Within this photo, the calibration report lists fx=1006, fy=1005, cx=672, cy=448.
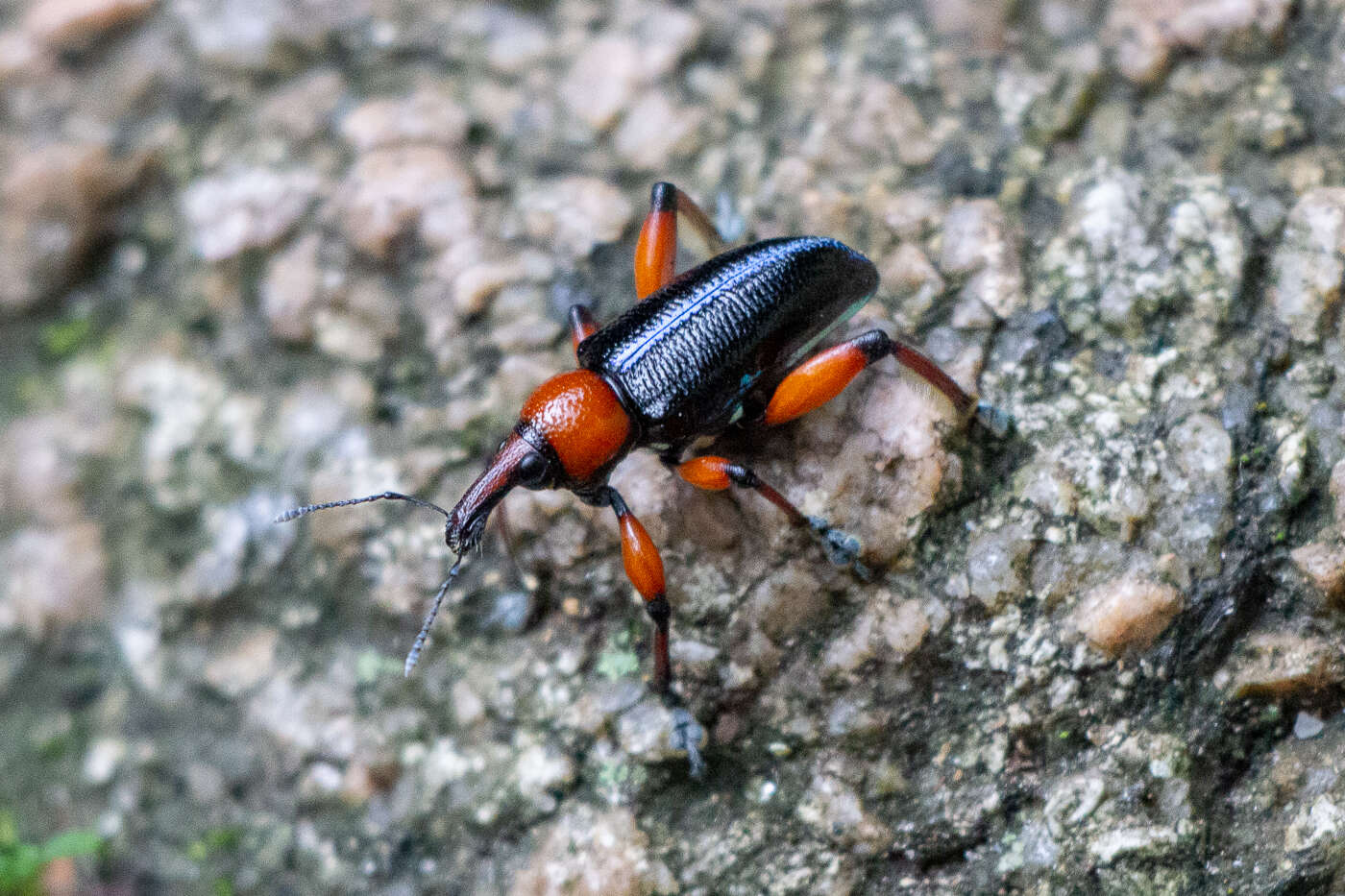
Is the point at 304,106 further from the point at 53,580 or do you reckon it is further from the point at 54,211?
the point at 53,580

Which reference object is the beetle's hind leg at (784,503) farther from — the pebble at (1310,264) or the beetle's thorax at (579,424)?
the pebble at (1310,264)

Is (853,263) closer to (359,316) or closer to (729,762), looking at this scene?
(729,762)

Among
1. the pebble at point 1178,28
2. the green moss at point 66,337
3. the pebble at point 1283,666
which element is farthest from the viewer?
the green moss at point 66,337

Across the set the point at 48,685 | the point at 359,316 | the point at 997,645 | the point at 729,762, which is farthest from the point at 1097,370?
the point at 48,685

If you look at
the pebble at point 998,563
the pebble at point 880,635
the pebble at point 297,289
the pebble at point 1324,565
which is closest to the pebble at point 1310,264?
the pebble at point 1324,565

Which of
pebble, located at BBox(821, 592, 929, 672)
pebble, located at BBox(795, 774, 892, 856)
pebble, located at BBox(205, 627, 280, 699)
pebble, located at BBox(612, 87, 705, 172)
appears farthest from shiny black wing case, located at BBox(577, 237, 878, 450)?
pebble, located at BBox(205, 627, 280, 699)

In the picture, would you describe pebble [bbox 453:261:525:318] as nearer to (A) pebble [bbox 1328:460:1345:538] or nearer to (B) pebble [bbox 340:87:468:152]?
(B) pebble [bbox 340:87:468:152]

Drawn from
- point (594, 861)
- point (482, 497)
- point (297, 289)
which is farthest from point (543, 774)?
point (297, 289)
